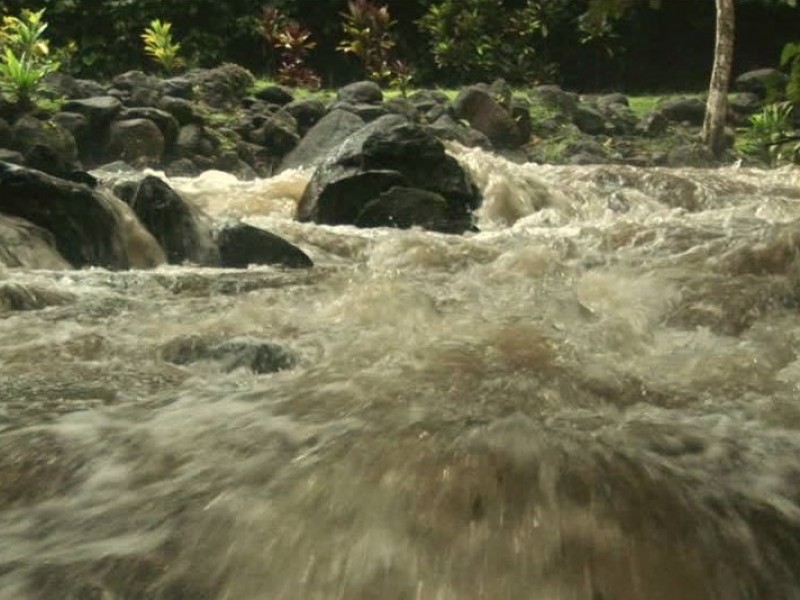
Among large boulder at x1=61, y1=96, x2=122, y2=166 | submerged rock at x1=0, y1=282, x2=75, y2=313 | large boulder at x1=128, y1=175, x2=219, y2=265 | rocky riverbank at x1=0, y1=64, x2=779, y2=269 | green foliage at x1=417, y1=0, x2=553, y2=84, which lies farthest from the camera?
green foliage at x1=417, y1=0, x2=553, y2=84

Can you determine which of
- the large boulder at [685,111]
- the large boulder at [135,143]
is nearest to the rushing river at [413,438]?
the large boulder at [135,143]

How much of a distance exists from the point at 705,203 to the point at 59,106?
282 inches

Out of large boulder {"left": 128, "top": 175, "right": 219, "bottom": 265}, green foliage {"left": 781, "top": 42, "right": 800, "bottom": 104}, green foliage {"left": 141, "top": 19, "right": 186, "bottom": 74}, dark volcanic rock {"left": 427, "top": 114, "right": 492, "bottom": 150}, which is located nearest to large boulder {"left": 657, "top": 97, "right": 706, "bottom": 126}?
dark volcanic rock {"left": 427, "top": 114, "right": 492, "bottom": 150}

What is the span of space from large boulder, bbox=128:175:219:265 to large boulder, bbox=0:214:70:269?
75cm

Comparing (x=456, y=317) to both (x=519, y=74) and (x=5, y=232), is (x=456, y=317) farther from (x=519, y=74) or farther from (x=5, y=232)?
(x=519, y=74)

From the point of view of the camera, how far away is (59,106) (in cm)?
983

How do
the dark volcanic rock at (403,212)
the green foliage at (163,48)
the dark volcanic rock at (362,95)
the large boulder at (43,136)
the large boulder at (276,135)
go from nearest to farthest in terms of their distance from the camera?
the dark volcanic rock at (403,212) → the large boulder at (43,136) → the large boulder at (276,135) → the dark volcanic rock at (362,95) → the green foliage at (163,48)

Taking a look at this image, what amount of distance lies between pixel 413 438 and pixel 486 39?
15146 millimetres

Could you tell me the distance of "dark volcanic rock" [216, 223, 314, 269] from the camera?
5.36m

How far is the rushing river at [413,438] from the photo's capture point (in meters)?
1.68

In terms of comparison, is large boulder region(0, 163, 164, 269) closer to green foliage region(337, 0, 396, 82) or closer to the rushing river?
the rushing river

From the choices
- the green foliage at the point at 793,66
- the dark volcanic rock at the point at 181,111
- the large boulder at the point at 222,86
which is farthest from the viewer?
the large boulder at the point at 222,86

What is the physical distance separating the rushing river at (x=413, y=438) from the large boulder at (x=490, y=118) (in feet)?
25.5

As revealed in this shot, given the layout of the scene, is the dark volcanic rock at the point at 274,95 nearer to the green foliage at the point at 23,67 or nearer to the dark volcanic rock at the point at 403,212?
the green foliage at the point at 23,67
